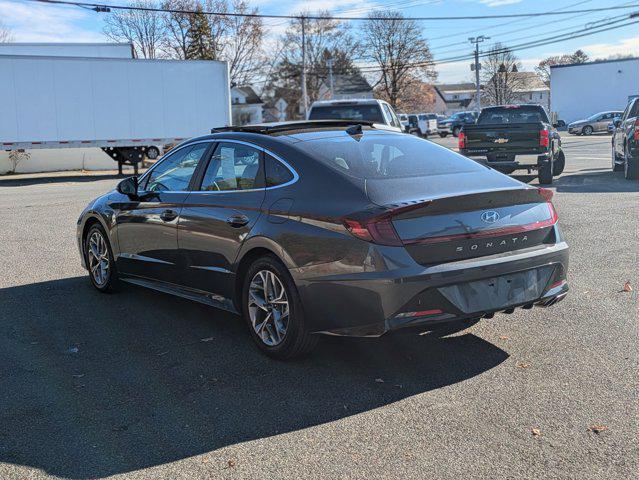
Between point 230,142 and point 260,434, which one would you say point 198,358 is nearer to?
point 260,434

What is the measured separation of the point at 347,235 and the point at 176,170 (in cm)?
239

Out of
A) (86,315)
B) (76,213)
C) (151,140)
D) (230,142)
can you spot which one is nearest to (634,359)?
(230,142)

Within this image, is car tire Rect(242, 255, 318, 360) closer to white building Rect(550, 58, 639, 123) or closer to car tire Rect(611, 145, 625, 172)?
car tire Rect(611, 145, 625, 172)

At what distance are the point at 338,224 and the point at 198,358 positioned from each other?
1524mm

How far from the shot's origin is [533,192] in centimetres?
458

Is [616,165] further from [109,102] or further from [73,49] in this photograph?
[73,49]

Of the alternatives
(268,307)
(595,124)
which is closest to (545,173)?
(268,307)

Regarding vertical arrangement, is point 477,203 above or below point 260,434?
above

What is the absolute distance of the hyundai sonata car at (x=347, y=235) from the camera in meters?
4.06

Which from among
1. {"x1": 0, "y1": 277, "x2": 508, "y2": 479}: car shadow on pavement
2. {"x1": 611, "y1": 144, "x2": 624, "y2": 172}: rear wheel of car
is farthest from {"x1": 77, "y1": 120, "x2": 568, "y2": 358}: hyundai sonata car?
{"x1": 611, "y1": 144, "x2": 624, "y2": 172}: rear wheel of car

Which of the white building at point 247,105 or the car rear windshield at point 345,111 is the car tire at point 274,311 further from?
the white building at point 247,105

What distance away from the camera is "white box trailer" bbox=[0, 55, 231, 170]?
73.1 feet

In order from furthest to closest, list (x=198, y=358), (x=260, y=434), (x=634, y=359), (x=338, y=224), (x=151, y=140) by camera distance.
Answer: (x=151, y=140), (x=198, y=358), (x=634, y=359), (x=338, y=224), (x=260, y=434)

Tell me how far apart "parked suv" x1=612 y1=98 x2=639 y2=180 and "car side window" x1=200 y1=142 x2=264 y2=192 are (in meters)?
12.5
